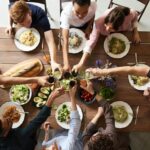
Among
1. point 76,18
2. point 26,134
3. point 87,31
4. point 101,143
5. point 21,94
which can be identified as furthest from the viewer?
point 87,31

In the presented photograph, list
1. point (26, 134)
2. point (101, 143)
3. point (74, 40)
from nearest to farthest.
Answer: point (101, 143) → point (26, 134) → point (74, 40)

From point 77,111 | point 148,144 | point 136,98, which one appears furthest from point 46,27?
point 148,144

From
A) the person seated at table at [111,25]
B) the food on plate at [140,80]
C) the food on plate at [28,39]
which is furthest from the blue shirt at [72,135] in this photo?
the food on plate at [28,39]

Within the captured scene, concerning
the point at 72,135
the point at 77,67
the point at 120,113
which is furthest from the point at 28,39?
the point at 120,113

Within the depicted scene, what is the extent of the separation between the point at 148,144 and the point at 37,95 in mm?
1581

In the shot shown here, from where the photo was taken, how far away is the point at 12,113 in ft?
8.43

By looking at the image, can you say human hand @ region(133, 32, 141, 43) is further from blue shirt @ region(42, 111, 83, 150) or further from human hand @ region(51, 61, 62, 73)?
blue shirt @ region(42, 111, 83, 150)

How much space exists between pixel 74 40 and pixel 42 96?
599 millimetres

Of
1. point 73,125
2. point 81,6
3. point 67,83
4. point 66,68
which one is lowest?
point 73,125

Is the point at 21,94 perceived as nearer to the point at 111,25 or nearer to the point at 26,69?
the point at 26,69

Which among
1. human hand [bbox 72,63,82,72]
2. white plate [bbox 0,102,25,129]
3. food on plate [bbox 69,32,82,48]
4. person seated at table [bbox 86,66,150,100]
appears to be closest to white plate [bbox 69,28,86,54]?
food on plate [bbox 69,32,82,48]

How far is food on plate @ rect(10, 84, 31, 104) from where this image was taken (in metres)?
2.63

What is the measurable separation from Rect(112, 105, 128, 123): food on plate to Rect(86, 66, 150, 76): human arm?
12.3 inches

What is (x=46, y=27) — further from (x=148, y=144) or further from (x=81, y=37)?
(x=148, y=144)
